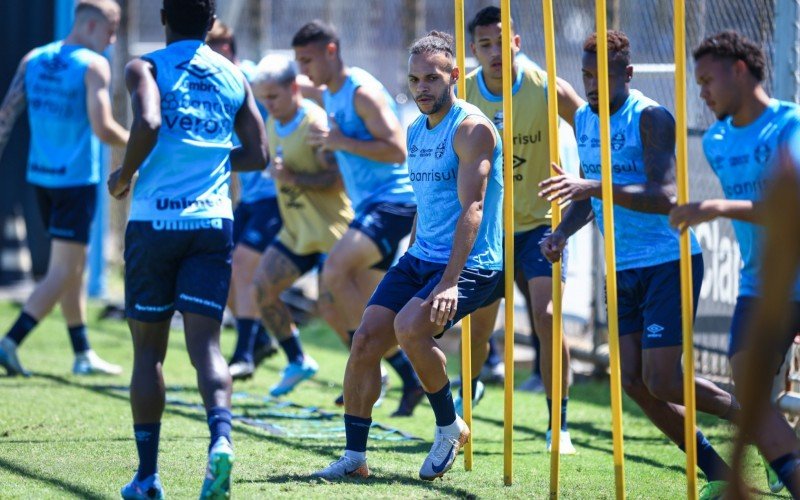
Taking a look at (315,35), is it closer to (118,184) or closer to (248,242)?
(248,242)

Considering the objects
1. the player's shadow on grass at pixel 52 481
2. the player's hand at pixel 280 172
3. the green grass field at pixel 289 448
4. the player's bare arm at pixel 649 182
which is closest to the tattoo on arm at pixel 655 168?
the player's bare arm at pixel 649 182

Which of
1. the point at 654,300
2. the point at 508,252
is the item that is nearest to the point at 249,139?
the point at 508,252

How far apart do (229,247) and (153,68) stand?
793 mm

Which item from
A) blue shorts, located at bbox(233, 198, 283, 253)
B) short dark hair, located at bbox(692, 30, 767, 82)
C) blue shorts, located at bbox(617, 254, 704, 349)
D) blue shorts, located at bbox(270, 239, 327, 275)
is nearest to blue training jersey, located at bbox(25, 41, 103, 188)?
blue shorts, located at bbox(233, 198, 283, 253)

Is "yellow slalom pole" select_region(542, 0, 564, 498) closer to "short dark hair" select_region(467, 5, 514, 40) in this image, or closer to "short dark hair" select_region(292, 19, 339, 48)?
"short dark hair" select_region(467, 5, 514, 40)

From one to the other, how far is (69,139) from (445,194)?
4283 mm

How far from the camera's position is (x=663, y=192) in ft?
16.1

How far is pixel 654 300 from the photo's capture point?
5.16 meters

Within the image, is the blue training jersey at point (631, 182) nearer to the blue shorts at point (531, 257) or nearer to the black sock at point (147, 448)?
the blue shorts at point (531, 257)

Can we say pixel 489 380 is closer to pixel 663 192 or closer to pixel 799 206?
pixel 663 192

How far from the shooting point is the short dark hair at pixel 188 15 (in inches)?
193

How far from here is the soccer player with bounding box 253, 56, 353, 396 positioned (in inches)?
320

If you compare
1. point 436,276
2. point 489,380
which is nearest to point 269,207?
point 489,380

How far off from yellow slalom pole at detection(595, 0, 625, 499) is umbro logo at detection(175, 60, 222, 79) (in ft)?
5.20
